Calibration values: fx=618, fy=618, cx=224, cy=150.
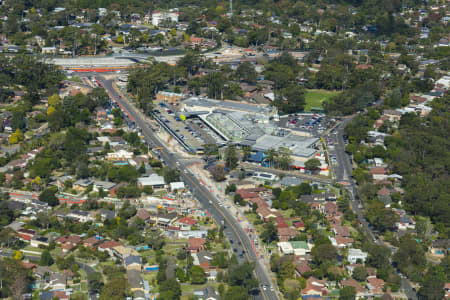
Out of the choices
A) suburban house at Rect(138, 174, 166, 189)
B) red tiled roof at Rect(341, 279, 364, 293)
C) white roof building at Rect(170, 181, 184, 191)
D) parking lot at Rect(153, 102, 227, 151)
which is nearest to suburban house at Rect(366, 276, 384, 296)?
red tiled roof at Rect(341, 279, 364, 293)

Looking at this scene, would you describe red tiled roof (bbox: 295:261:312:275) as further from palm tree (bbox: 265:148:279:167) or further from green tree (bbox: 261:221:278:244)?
palm tree (bbox: 265:148:279:167)

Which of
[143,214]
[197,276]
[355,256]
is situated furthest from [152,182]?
[355,256]

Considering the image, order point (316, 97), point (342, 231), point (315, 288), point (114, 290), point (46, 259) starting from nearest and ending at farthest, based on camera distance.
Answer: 1. point (114, 290)
2. point (315, 288)
3. point (46, 259)
4. point (342, 231)
5. point (316, 97)

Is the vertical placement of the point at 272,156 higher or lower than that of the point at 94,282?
higher

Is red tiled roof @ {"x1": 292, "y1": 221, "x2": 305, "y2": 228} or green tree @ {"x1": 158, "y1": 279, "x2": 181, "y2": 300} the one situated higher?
green tree @ {"x1": 158, "y1": 279, "x2": 181, "y2": 300}

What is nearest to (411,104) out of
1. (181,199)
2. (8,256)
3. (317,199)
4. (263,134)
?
(263,134)

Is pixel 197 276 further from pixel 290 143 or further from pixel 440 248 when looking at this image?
pixel 290 143

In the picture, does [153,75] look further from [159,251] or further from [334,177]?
[159,251]
